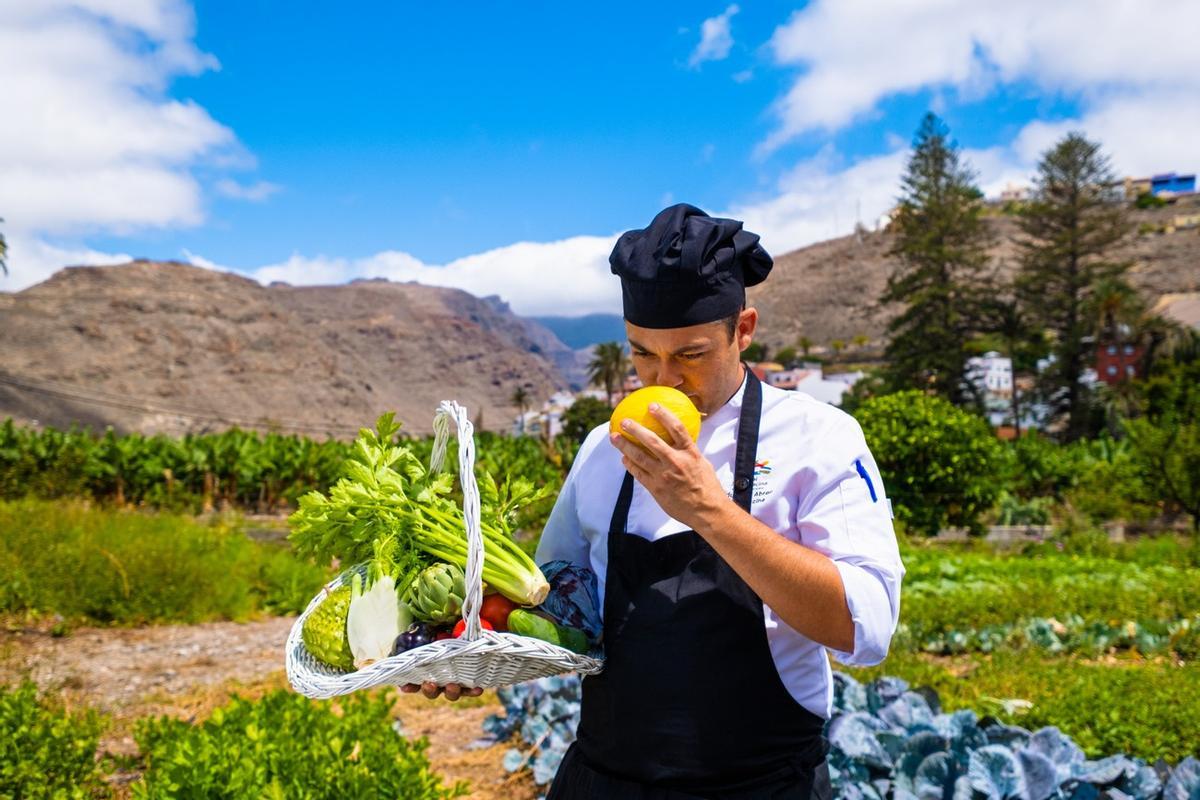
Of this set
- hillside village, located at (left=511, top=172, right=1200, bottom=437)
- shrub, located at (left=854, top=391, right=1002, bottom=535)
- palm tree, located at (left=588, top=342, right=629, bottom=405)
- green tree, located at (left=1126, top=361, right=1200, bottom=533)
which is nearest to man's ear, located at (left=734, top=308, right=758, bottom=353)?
shrub, located at (left=854, top=391, right=1002, bottom=535)

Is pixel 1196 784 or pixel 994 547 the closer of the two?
pixel 1196 784

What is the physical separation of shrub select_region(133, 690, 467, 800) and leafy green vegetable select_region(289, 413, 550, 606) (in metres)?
1.17

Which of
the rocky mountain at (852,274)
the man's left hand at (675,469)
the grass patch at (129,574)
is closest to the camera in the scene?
the man's left hand at (675,469)

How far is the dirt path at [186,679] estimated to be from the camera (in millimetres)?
4469

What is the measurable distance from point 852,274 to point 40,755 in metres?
145

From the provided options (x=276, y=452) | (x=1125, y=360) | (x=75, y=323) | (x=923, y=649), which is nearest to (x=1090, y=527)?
(x=923, y=649)

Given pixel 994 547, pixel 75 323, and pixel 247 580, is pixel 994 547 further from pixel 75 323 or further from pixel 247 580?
pixel 75 323

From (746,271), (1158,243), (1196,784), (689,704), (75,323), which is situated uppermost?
(1158,243)

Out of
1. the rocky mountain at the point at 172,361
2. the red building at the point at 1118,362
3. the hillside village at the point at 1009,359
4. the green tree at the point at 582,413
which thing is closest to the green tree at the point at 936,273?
the hillside village at the point at 1009,359

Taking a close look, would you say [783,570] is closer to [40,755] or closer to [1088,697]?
[40,755]

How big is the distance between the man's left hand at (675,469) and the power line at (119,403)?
8943cm

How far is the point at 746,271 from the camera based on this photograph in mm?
1789

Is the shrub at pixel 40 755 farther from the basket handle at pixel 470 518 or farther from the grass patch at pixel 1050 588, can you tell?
the grass patch at pixel 1050 588

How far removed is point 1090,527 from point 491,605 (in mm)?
14470
